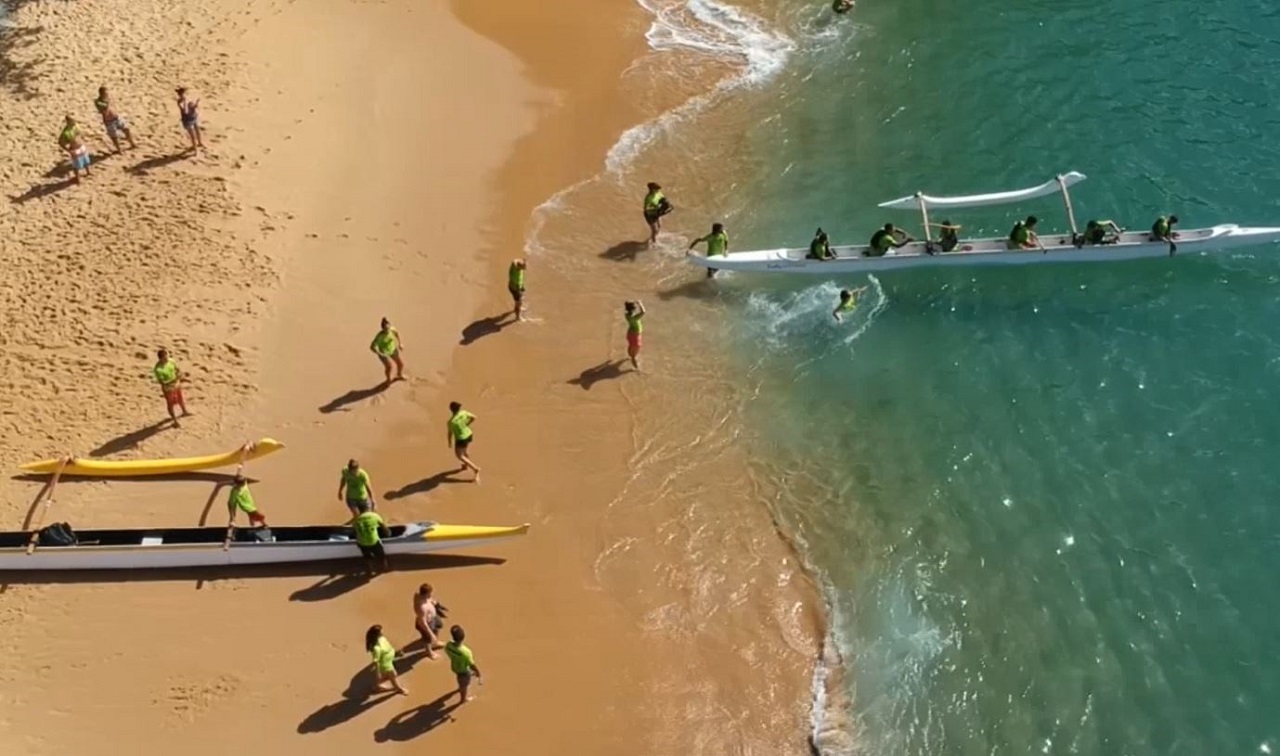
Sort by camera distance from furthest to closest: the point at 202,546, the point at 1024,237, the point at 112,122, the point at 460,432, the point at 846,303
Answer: the point at 112,122
the point at 1024,237
the point at 846,303
the point at 460,432
the point at 202,546

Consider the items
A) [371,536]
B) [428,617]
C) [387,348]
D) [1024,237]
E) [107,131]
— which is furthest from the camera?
[107,131]

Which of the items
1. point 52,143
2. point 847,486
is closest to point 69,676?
point 847,486

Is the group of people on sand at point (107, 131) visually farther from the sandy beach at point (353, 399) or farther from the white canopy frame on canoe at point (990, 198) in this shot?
the white canopy frame on canoe at point (990, 198)

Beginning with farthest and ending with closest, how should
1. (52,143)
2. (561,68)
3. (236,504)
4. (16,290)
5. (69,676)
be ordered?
1. (561,68)
2. (52,143)
3. (16,290)
4. (236,504)
5. (69,676)

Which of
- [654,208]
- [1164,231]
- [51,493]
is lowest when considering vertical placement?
[1164,231]

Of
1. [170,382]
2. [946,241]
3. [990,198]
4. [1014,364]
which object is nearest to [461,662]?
[170,382]

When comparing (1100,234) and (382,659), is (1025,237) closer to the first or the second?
(1100,234)

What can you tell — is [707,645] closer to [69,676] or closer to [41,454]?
[69,676]
